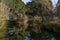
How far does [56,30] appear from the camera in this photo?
2203 centimetres

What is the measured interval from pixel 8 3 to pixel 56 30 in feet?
18.6

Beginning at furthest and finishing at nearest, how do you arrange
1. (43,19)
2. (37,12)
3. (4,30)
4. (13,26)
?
(37,12) < (43,19) < (13,26) < (4,30)

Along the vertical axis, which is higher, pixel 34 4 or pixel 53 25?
pixel 34 4

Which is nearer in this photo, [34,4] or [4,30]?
[4,30]

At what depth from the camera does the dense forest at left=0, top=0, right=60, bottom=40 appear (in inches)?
815

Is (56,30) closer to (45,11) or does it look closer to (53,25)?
A: (53,25)

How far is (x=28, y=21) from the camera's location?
24938mm

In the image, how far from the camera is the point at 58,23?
22.5 metres

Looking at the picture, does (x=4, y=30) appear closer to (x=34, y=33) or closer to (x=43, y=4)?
(x=34, y=33)

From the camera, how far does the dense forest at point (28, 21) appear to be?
67.9 feet

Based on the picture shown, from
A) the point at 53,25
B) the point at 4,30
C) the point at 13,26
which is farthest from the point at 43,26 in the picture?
the point at 4,30

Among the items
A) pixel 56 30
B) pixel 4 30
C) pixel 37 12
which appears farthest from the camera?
pixel 37 12

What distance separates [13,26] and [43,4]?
636 centimetres

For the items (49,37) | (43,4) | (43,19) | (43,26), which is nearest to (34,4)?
(43,4)
